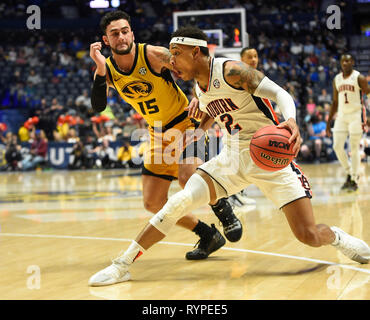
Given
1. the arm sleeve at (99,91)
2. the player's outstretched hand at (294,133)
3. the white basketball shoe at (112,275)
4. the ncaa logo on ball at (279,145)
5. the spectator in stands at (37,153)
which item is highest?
the arm sleeve at (99,91)

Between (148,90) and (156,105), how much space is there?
0.17 meters

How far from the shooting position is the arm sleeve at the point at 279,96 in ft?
12.9

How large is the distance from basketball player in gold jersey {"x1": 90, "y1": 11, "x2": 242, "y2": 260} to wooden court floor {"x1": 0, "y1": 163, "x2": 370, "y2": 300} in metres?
0.31

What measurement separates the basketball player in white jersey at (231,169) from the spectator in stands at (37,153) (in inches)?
551

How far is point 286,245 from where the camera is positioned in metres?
5.43

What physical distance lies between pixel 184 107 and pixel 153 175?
0.71 metres

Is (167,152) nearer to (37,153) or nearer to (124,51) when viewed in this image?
(124,51)

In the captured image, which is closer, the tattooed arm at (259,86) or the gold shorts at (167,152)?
the tattooed arm at (259,86)

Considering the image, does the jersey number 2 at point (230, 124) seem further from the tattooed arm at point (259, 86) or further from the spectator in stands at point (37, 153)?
the spectator in stands at point (37, 153)

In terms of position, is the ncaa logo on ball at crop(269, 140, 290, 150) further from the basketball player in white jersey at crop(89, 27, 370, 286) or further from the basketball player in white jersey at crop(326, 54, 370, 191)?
the basketball player in white jersey at crop(326, 54, 370, 191)

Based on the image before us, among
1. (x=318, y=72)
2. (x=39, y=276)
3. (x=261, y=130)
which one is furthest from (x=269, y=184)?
(x=318, y=72)

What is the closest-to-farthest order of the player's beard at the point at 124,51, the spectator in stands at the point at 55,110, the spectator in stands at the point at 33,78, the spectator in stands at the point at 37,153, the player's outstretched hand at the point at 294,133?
1. the player's outstretched hand at the point at 294,133
2. the player's beard at the point at 124,51
3. the spectator in stands at the point at 37,153
4. the spectator in stands at the point at 55,110
5. the spectator in stands at the point at 33,78

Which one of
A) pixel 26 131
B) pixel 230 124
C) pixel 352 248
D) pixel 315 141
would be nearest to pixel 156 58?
pixel 230 124

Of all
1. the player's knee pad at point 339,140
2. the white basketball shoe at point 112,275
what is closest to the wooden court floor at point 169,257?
the white basketball shoe at point 112,275
